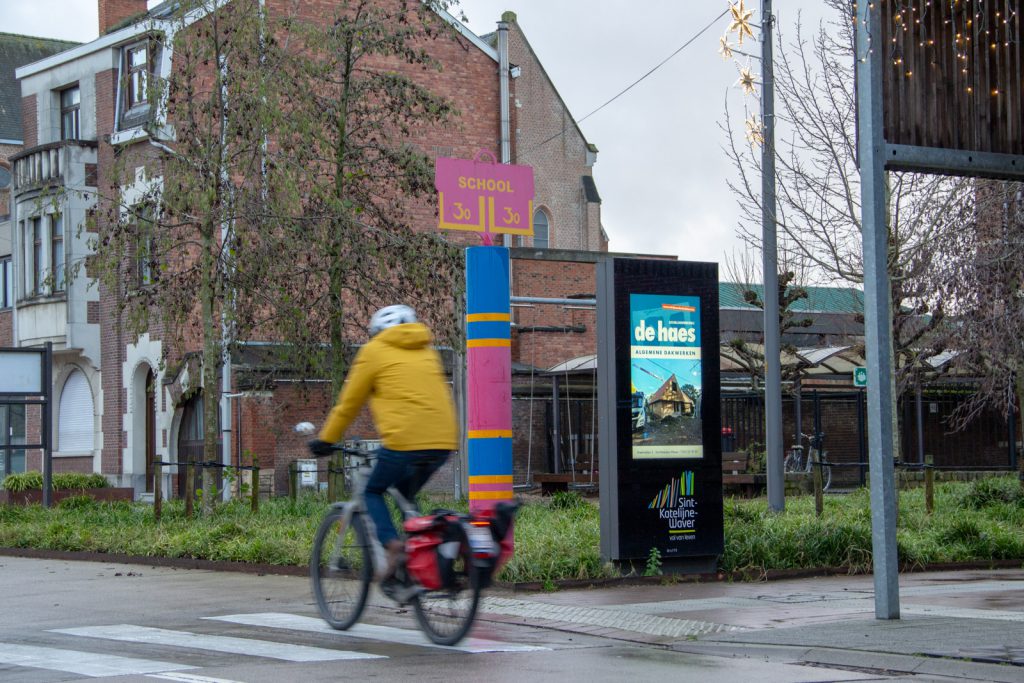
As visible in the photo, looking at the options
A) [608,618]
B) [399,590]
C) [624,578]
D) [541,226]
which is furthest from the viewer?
[541,226]

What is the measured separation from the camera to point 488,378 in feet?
38.0

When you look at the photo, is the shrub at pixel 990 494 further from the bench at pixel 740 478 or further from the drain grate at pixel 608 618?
the drain grate at pixel 608 618

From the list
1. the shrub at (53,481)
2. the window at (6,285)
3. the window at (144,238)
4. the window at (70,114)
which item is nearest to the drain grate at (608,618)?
the window at (144,238)

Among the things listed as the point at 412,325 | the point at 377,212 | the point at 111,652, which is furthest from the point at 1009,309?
the point at 111,652

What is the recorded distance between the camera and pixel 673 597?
11.3 m

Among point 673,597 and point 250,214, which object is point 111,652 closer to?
point 673,597

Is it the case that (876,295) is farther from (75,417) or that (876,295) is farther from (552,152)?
(552,152)

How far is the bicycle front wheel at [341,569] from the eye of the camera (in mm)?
8523

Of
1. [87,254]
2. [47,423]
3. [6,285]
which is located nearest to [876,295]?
[47,423]

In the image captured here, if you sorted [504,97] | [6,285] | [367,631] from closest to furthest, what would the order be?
[367,631] < [504,97] < [6,285]

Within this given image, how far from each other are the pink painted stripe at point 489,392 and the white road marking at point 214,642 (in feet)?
11.2

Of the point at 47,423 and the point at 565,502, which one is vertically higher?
the point at 47,423

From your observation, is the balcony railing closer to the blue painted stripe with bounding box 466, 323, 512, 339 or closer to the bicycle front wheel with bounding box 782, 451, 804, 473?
the bicycle front wheel with bounding box 782, 451, 804, 473

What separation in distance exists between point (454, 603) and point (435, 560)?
0.28m
